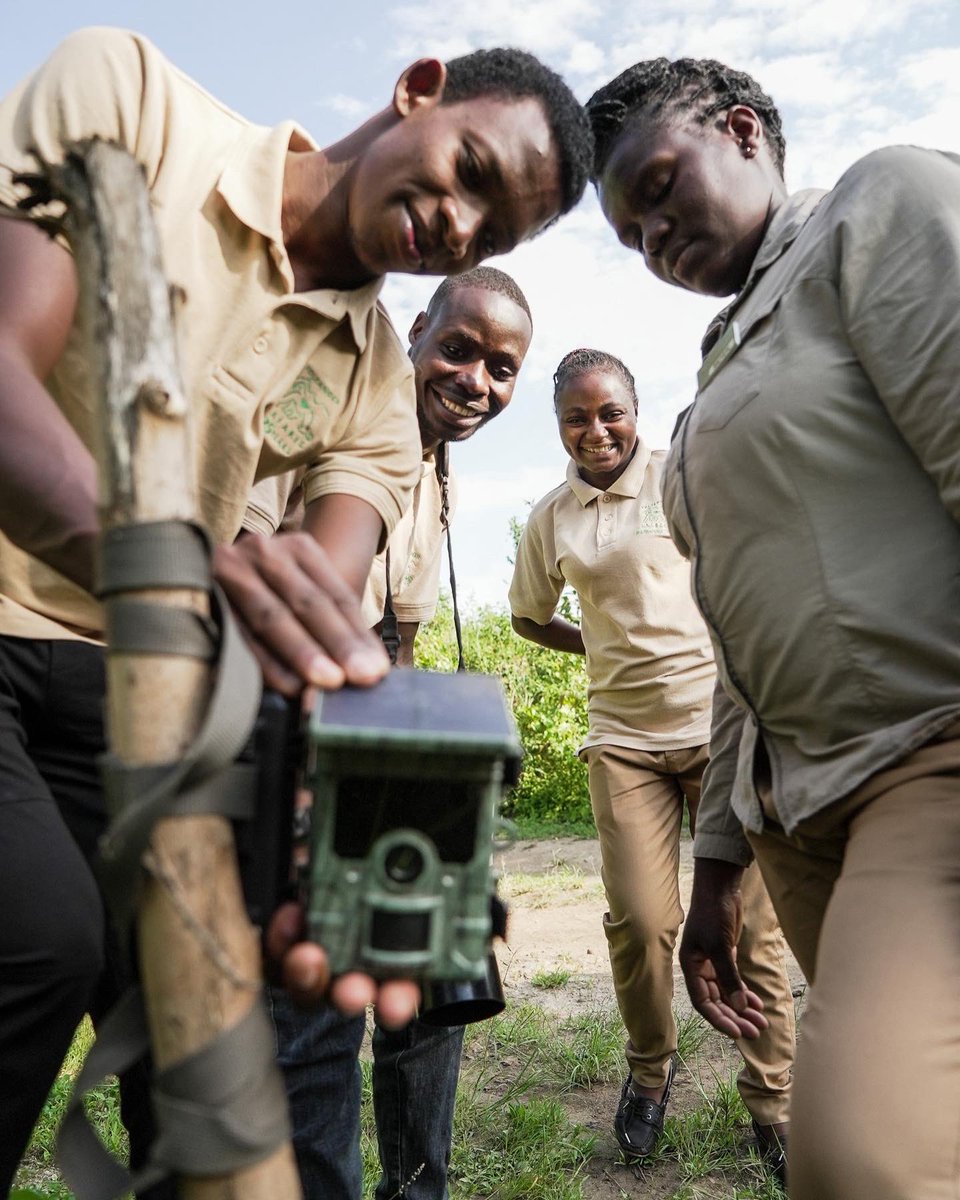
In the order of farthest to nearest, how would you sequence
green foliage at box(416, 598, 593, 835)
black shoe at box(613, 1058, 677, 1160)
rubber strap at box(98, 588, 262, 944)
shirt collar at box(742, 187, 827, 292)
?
green foliage at box(416, 598, 593, 835) → black shoe at box(613, 1058, 677, 1160) → shirt collar at box(742, 187, 827, 292) → rubber strap at box(98, 588, 262, 944)

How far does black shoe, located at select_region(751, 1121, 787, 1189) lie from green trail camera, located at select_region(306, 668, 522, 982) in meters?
2.94

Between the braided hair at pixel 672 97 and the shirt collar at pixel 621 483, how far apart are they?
2010 mm

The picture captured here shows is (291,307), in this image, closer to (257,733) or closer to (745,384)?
(745,384)

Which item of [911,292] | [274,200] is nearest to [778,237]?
[911,292]

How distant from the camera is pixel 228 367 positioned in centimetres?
187

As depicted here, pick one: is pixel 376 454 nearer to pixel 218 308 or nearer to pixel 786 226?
pixel 218 308

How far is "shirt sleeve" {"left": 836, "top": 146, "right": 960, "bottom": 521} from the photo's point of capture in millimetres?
1836

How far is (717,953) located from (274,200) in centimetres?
183

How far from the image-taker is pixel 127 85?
68.4 inches

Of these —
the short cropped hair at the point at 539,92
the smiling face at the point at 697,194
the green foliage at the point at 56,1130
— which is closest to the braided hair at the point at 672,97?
the smiling face at the point at 697,194

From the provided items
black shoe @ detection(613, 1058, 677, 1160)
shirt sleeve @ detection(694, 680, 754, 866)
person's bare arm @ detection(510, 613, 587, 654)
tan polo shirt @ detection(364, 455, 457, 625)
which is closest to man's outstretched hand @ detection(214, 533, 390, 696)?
shirt sleeve @ detection(694, 680, 754, 866)

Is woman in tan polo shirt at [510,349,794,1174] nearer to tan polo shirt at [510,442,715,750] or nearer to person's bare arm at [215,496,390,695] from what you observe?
tan polo shirt at [510,442,715,750]

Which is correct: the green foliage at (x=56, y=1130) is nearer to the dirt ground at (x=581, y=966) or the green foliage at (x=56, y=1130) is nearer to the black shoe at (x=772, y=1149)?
the dirt ground at (x=581, y=966)

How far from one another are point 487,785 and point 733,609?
1.21 m
